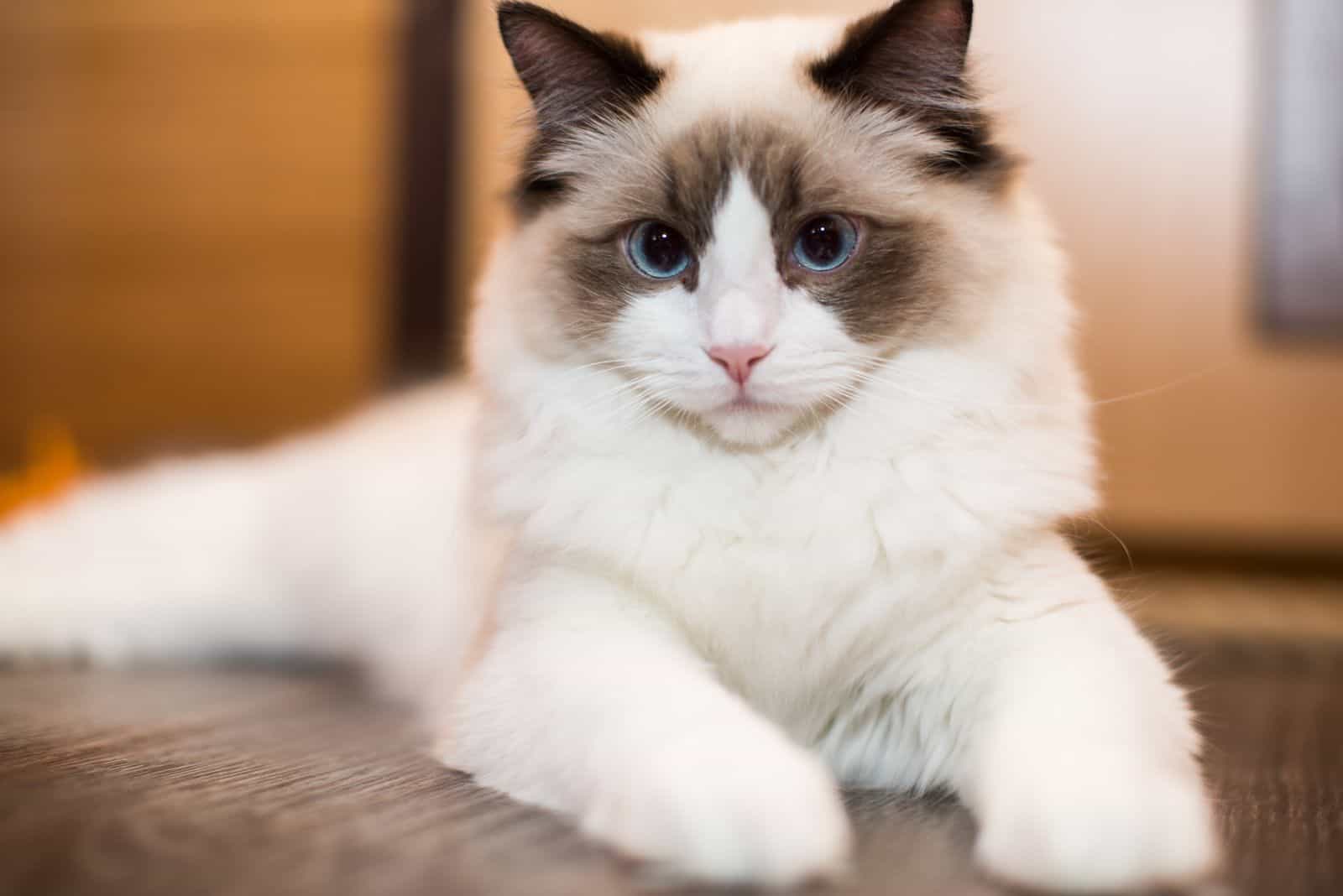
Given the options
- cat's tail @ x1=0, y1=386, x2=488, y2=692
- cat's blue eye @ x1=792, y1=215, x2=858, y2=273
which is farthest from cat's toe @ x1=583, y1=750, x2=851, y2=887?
cat's tail @ x1=0, y1=386, x2=488, y2=692

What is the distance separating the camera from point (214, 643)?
2.20 meters

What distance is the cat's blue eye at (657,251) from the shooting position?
1.36 metres

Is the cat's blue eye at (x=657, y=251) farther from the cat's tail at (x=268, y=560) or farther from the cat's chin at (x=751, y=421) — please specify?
the cat's tail at (x=268, y=560)

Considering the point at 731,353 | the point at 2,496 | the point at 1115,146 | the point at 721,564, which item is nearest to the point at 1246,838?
the point at 721,564

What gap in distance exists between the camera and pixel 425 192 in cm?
407

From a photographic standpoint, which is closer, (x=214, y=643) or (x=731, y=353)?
(x=731, y=353)

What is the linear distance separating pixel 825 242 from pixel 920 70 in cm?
25

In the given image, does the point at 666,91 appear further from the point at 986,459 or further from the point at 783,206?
the point at 986,459

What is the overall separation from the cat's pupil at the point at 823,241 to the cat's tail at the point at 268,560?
848 mm

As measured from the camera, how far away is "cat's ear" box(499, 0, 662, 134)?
4.64 ft

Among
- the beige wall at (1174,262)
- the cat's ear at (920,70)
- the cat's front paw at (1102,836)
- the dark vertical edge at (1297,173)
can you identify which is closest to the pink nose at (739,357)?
the cat's ear at (920,70)

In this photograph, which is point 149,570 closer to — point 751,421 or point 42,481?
point 42,481

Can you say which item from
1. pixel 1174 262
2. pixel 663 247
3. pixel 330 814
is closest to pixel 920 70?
pixel 663 247

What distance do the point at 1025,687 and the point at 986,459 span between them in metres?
0.29
